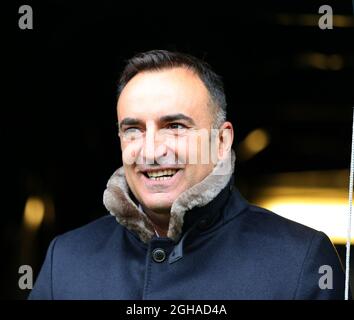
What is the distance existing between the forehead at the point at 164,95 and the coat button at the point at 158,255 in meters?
0.38

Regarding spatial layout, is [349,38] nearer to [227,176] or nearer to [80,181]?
[227,176]

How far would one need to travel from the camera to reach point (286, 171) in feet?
11.0

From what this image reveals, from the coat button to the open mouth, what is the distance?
203 mm

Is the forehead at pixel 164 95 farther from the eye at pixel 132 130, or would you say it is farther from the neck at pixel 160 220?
the neck at pixel 160 220

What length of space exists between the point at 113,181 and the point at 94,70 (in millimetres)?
699

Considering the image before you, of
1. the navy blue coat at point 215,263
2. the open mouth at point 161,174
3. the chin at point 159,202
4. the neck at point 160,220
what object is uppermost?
the open mouth at point 161,174

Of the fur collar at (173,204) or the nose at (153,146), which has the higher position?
the nose at (153,146)

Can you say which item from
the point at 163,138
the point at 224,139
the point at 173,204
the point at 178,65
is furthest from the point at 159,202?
the point at 178,65

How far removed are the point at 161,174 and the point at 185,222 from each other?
0.52 feet

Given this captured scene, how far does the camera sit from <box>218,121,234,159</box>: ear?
89.6 inches

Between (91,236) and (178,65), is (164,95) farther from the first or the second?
(91,236)

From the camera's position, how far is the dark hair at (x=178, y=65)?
2.25 meters

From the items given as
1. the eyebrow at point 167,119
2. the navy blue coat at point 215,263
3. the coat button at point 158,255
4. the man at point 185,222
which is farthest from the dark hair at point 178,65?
the coat button at point 158,255

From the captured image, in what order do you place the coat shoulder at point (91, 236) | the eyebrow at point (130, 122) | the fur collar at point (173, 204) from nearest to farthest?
the fur collar at point (173, 204) → the eyebrow at point (130, 122) → the coat shoulder at point (91, 236)
